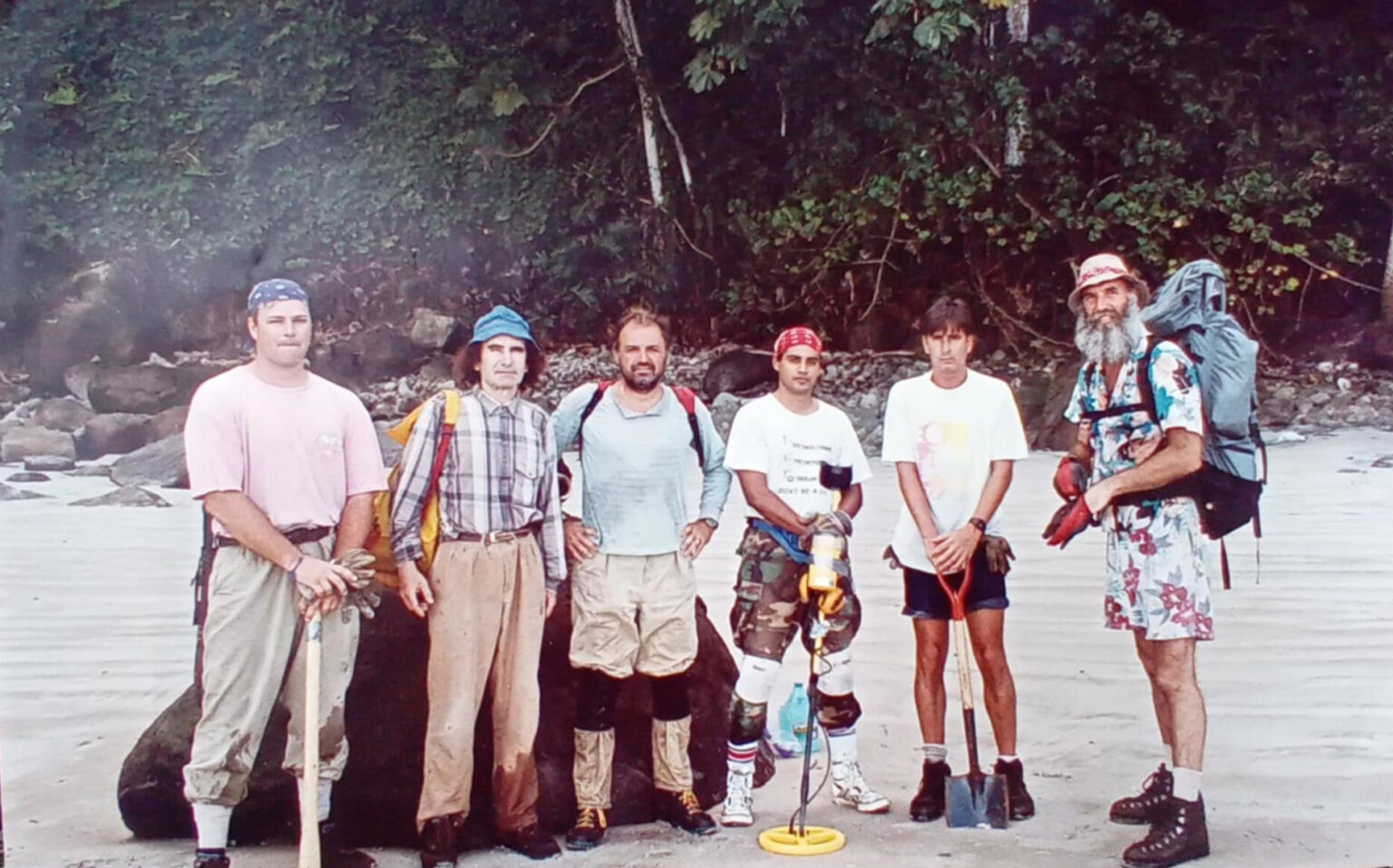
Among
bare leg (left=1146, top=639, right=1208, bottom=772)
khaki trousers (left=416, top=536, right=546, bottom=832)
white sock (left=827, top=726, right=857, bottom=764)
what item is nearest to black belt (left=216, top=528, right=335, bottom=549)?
khaki trousers (left=416, top=536, right=546, bottom=832)

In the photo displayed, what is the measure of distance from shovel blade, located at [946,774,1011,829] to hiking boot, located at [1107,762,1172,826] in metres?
0.31

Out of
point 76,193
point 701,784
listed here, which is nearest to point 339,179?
point 76,193

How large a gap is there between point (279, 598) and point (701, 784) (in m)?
1.37

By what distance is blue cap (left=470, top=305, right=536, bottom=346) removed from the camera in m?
3.44

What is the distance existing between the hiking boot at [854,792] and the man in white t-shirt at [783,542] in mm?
141

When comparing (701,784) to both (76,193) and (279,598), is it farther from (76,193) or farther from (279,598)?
(76,193)

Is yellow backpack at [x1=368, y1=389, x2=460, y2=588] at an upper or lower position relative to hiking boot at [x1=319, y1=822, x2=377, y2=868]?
upper

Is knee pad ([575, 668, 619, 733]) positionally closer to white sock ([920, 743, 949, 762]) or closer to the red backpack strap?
the red backpack strap

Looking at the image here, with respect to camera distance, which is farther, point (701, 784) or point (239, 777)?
point (701, 784)

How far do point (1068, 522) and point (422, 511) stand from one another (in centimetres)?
165

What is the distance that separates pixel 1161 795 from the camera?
3641 mm

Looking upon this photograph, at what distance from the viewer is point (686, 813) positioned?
363 cm

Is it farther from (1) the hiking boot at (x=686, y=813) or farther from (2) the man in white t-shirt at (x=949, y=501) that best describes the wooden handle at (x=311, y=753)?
(2) the man in white t-shirt at (x=949, y=501)

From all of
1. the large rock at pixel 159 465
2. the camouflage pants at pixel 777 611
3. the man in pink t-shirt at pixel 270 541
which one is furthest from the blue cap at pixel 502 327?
the large rock at pixel 159 465
